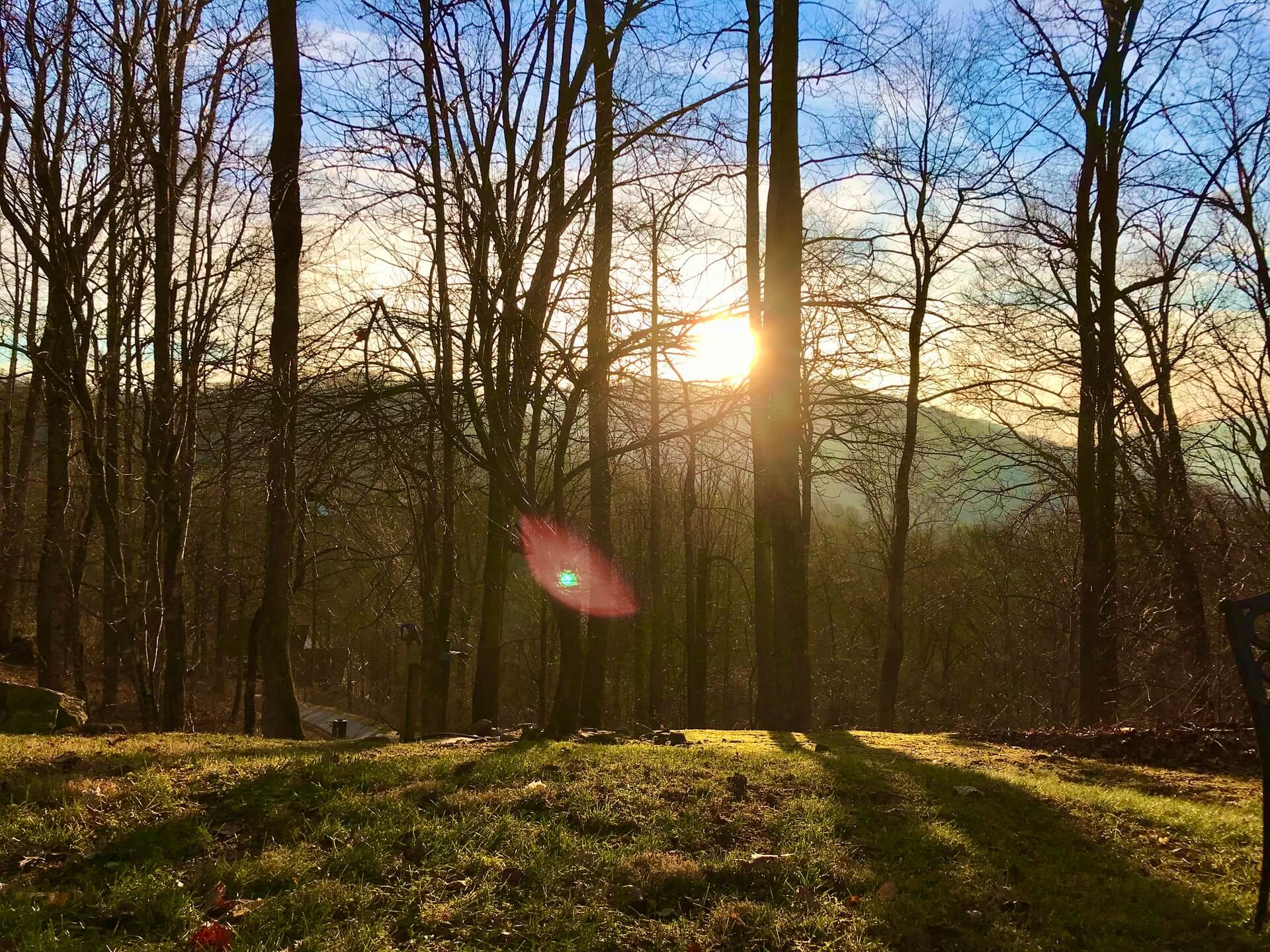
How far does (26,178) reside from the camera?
348 inches

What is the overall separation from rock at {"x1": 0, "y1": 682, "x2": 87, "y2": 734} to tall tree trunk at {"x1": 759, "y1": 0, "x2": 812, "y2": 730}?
6800mm

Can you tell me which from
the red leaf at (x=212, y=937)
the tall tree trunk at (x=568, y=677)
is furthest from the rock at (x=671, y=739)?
the red leaf at (x=212, y=937)

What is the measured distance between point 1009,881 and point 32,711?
7947 millimetres

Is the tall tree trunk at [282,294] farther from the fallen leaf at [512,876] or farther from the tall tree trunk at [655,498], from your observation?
the fallen leaf at [512,876]

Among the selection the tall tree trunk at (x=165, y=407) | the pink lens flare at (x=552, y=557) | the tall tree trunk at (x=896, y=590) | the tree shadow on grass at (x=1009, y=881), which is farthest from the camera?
the tall tree trunk at (x=896, y=590)

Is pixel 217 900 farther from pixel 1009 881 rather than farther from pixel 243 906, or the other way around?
pixel 1009 881

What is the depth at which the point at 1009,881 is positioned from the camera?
12.5 ft

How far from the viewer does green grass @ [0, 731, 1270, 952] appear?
10.3 ft

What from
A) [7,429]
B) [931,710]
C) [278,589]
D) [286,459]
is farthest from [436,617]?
[931,710]

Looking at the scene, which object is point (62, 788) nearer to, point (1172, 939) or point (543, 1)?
point (1172, 939)

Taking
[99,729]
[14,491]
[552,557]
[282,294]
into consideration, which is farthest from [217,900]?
[14,491]

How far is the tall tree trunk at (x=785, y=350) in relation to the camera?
28.2ft

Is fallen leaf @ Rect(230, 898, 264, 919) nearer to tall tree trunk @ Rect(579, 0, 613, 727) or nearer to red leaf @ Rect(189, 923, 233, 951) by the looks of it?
red leaf @ Rect(189, 923, 233, 951)

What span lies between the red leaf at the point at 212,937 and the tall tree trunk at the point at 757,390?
4970 millimetres
